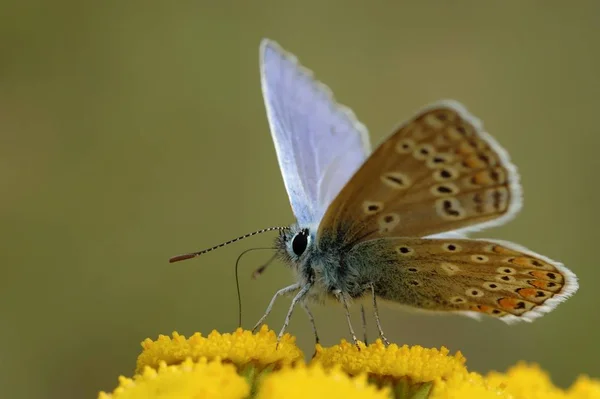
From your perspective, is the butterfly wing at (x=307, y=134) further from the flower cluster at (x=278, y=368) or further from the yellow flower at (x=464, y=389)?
the yellow flower at (x=464, y=389)

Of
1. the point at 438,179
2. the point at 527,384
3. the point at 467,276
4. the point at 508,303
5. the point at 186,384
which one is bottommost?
the point at 527,384

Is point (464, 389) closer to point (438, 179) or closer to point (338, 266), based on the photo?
point (438, 179)

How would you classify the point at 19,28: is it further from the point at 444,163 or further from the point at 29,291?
the point at 444,163

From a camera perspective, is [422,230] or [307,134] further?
[307,134]

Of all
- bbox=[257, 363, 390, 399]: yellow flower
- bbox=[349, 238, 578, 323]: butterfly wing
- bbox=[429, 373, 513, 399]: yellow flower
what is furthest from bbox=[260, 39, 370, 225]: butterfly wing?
Result: bbox=[257, 363, 390, 399]: yellow flower

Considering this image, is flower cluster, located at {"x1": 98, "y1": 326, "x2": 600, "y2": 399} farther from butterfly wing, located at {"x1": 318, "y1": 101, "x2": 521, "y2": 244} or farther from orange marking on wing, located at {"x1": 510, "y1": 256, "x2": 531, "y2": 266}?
butterfly wing, located at {"x1": 318, "y1": 101, "x2": 521, "y2": 244}

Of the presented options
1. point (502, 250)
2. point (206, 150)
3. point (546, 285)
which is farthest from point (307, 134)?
point (206, 150)

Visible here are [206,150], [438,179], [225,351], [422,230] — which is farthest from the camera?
[206,150]
